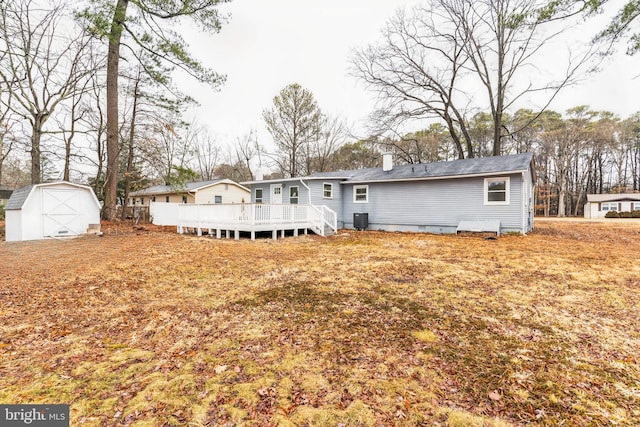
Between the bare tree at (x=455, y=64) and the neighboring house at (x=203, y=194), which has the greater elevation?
the bare tree at (x=455, y=64)

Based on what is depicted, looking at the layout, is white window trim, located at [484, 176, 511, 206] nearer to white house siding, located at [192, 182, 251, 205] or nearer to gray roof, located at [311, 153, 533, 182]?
gray roof, located at [311, 153, 533, 182]

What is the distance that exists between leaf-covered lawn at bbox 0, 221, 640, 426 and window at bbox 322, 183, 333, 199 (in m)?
9.50

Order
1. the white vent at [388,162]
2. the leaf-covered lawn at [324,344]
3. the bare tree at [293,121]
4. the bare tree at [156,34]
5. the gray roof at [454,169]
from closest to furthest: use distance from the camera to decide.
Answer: the leaf-covered lawn at [324,344], the gray roof at [454,169], the bare tree at [156,34], the white vent at [388,162], the bare tree at [293,121]

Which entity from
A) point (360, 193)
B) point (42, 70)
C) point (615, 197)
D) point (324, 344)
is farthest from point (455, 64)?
point (615, 197)

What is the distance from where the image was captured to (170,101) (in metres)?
13.6

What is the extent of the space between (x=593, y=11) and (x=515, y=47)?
10.2 m

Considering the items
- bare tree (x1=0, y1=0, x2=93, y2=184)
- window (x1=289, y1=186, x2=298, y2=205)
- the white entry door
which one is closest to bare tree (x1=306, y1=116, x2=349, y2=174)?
the white entry door

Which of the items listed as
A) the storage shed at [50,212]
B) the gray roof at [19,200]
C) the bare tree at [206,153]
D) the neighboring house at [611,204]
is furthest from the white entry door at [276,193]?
the neighboring house at [611,204]

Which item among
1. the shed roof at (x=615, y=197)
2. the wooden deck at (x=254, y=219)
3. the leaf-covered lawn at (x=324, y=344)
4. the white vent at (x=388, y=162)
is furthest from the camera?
the shed roof at (x=615, y=197)

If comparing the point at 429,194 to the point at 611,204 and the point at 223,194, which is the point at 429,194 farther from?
the point at 611,204

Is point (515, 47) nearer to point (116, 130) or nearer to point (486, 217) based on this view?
point (486, 217)

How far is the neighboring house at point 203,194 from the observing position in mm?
22875

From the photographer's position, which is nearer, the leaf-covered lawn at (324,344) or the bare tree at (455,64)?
the leaf-covered lawn at (324,344)

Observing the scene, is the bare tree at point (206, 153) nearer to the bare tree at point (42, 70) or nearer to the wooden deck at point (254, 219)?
the bare tree at point (42, 70)
